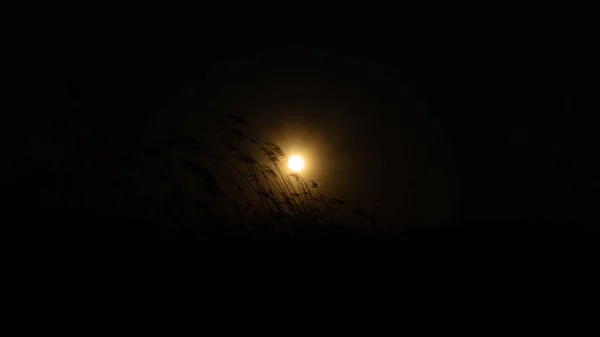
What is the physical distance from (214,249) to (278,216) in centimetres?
58

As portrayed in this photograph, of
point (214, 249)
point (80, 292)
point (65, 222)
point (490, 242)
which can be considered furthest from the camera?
point (490, 242)

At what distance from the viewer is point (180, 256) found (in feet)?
8.46

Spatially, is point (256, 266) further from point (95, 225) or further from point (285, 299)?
point (95, 225)

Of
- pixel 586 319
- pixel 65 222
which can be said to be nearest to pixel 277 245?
pixel 65 222

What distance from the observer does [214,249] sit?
271 centimetres

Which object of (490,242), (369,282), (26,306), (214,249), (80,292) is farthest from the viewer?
(490,242)

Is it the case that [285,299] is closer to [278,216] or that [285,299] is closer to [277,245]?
[277,245]

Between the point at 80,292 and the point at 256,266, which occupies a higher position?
the point at 256,266

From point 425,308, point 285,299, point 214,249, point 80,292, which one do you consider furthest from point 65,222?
point 425,308

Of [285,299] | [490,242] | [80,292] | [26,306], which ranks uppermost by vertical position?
[490,242]

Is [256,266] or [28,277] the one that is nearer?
[28,277]

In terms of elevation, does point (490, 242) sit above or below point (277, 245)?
above

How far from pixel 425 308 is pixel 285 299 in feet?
2.60

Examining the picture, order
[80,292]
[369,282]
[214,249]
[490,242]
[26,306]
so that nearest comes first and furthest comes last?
[26,306]
[80,292]
[369,282]
[214,249]
[490,242]
